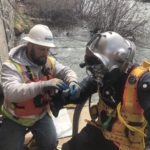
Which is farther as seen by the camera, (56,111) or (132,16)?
(132,16)

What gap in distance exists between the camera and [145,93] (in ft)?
9.22

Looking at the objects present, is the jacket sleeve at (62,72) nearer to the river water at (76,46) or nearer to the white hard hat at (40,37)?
the white hard hat at (40,37)

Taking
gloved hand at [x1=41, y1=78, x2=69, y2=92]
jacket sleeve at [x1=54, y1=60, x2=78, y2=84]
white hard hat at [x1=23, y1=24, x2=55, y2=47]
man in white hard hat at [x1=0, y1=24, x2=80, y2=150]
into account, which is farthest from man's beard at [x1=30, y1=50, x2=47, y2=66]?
gloved hand at [x1=41, y1=78, x2=69, y2=92]

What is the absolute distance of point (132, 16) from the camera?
34.7 ft

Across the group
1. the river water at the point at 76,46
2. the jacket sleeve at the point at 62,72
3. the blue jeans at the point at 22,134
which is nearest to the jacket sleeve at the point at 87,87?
the jacket sleeve at the point at 62,72

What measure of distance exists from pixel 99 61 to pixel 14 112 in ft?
3.25

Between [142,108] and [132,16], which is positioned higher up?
[142,108]

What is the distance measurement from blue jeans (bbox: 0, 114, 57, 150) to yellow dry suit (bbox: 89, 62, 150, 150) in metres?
0.60

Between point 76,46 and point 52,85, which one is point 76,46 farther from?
point 52,85

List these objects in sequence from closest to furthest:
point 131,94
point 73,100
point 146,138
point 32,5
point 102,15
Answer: point 131,94, point 146,138, point 73,100, point 102,15, point 32,5

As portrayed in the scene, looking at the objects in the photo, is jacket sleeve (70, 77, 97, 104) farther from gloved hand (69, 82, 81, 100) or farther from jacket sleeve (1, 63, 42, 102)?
jacket sleeve (1, 63, 42, 102)

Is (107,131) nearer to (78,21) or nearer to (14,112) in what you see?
(14,112)

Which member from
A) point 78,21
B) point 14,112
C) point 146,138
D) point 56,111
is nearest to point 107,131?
point 146,138


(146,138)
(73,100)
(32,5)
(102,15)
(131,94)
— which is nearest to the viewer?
(131,94)
